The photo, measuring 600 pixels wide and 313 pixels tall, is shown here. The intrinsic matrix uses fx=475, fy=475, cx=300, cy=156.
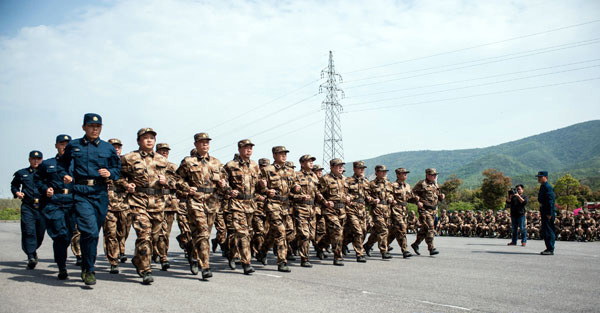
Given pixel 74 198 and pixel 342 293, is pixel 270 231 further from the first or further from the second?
pixel 74 198

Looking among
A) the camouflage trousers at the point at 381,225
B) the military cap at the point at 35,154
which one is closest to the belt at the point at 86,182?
the military cap at the point at 35,154

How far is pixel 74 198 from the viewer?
6691mm

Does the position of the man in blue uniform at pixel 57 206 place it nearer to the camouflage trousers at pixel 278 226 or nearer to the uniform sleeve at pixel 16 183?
the uniform sleeve at pixel 16 183

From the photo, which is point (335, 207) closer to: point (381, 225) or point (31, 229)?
point (381, 225)

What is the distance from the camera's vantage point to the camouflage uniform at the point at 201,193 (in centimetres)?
773

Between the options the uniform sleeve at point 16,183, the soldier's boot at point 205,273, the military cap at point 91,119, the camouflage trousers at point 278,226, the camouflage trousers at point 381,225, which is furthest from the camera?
the camouflage trousers at point 381,225

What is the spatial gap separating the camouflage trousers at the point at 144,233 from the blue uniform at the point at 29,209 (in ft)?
8.56

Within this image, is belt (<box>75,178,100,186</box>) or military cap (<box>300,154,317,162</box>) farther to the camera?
military cap (<box>300,154,317,162</box>)

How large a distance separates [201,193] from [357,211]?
4.25 m

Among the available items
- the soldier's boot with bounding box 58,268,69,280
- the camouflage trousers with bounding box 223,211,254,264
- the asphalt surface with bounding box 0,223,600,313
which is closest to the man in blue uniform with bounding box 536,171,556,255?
the asphalt surface with bounding box 0,223,600,313

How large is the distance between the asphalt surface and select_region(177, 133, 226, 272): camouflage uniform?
0.53 meters

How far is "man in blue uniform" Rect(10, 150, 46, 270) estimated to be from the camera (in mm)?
8562

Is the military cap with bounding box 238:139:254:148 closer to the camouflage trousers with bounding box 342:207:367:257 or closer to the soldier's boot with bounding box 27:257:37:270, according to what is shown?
the camouflage trousers with bounding box 342:207:367:257

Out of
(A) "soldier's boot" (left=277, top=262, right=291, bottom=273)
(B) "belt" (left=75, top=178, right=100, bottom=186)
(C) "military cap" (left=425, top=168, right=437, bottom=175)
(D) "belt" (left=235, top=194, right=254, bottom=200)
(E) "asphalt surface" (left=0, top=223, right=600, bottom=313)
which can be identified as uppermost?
(C) "military cap" (left=425, top=168, right=437, bottom=175)
